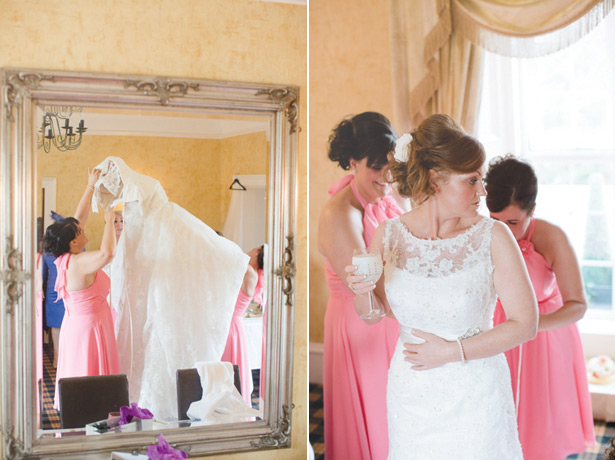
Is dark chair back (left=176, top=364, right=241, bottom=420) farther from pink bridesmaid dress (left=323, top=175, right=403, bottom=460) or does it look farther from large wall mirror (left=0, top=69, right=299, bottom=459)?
pink bridesmaid dress (left=323, top=175, right=403, bottom=460)

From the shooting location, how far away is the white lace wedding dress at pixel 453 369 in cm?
188

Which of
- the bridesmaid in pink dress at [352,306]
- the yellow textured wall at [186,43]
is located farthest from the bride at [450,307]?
the yellow textured wall at [186,43]

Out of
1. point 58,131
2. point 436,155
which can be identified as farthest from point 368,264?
point 58,131

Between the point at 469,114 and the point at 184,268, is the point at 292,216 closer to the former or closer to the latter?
the point at 184,268

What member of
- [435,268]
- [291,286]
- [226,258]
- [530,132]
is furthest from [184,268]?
[530,132]

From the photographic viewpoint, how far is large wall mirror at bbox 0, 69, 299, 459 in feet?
7.68

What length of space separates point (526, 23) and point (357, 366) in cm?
149

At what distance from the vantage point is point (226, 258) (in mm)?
2584

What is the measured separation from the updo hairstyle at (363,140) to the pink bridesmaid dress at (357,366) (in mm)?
110

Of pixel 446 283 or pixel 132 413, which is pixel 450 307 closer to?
pixel 446 283

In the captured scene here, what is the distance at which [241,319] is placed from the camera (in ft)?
8.60

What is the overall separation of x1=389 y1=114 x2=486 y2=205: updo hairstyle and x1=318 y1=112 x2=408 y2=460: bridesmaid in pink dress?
0.88ft

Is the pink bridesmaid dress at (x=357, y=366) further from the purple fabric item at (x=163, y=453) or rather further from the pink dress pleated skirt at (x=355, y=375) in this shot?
the purple fabric item at (x=163, y=453)

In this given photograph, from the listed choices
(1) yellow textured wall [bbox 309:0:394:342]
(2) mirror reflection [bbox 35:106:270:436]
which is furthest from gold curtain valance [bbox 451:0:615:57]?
(2) mirror reflection [bbox 35:106:270:436]
